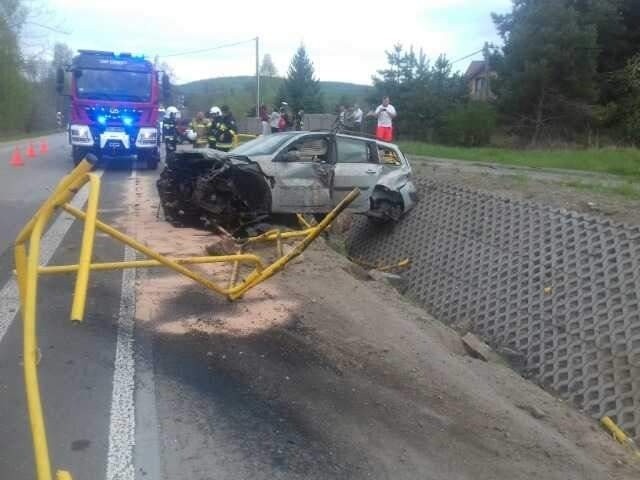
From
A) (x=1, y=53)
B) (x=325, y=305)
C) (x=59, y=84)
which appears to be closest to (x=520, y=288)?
(x=325, y=305)

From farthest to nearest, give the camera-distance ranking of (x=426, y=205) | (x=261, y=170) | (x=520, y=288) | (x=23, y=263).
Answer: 1. (x=426, y=205)
2. (x=261, y=170)
3. (x=520, y=288)
4. (x=23, y=263)

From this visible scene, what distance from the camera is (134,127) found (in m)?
17.6

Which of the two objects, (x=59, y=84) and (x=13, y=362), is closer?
(x=13, y=362)

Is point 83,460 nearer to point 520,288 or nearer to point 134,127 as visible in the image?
point 520,288

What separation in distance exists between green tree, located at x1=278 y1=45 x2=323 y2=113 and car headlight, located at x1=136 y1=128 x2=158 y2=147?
29.5 metres

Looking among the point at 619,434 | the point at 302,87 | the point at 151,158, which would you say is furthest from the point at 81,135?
the point at 302,87

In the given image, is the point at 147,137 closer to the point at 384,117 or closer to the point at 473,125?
the point at 384,117

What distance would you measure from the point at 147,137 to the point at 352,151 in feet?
29.1

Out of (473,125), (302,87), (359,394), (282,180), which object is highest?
(302,87)

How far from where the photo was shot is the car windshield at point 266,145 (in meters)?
9.87

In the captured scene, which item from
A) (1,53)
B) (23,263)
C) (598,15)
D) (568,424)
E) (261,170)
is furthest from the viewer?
(1,53)

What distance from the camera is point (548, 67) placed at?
26859 mm

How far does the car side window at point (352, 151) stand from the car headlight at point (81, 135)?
941cm

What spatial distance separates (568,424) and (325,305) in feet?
7.74
